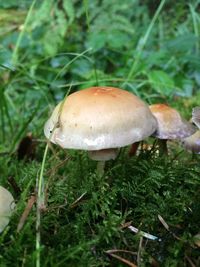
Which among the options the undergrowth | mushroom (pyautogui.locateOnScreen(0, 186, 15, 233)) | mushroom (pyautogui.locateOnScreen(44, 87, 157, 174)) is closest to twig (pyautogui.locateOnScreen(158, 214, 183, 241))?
the undergrowth

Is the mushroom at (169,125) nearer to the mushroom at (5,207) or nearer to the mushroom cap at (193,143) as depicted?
the mushroom cap at (193,143)

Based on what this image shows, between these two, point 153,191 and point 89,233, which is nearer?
point 89,233

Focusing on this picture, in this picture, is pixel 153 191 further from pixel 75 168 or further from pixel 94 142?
pixel 75 168

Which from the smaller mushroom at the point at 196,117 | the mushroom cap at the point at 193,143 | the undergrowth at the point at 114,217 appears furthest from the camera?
the mushroom cap at the point at 193,143

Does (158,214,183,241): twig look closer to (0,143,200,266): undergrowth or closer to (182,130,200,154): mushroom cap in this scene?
(0,143,200,266): undergrowth

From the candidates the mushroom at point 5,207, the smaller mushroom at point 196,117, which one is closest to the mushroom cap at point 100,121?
the smaller mushroom at point 196,117

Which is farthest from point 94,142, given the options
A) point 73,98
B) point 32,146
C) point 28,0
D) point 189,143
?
point 28,0

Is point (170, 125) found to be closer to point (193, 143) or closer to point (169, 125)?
point (169, 125)

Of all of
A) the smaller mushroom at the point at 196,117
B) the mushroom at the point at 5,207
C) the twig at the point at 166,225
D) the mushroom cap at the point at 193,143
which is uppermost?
the smaller mushroom at the point at 196,117
